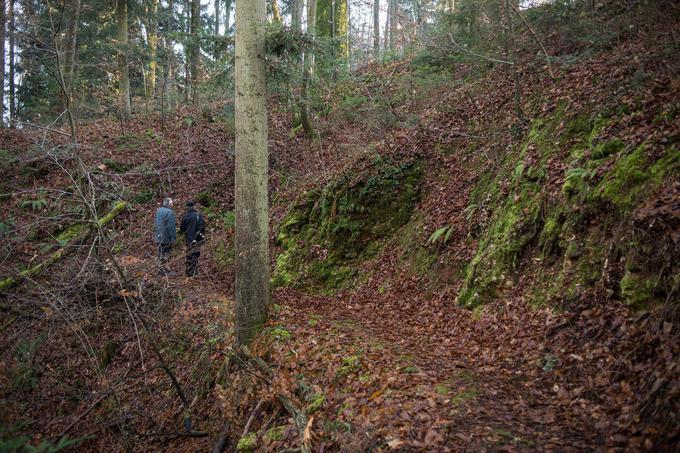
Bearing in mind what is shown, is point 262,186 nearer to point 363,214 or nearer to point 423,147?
point 363,214

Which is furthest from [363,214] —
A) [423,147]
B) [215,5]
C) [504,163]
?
[215,5]

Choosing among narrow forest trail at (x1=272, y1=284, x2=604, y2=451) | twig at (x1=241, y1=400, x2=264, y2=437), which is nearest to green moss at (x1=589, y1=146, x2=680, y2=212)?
narrow forest trail at (x1=272, y1=284, x2=604, y2=451)

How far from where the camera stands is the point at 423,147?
450 inches

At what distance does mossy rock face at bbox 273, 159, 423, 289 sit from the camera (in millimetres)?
10727

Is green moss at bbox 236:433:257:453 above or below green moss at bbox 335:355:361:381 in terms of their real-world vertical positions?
below

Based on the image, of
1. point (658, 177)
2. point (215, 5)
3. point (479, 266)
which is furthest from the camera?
point (215, 5)

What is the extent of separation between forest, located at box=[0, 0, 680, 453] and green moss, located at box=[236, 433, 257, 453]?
68 millimetres

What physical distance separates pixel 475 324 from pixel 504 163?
155 inches

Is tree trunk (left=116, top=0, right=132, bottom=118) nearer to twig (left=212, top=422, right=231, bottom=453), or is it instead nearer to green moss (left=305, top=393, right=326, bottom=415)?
twig (left=212, top=422, right=231, bottom=453)

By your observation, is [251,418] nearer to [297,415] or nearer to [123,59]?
[297,415]

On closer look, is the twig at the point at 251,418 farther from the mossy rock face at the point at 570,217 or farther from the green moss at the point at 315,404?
the mossy rock face at the point at 570,217

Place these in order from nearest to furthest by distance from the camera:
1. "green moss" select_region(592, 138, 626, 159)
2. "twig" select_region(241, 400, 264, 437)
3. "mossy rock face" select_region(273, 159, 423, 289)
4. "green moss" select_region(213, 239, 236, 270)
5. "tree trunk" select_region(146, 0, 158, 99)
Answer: "twig" select_region(241, 400, 264, 437), "green moss" select_region(592, 138, 626, 159), "mossy rock face" select_region(273, 159, 423, 289), "green moss" select_region(213, 239, 236, 270), "tree trunk" select_region(146, 0, 158, 99)

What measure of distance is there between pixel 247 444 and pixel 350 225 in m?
6.35

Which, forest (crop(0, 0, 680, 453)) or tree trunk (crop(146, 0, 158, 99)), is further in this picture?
tree trunk (crop(146, 0, 158, 99))
